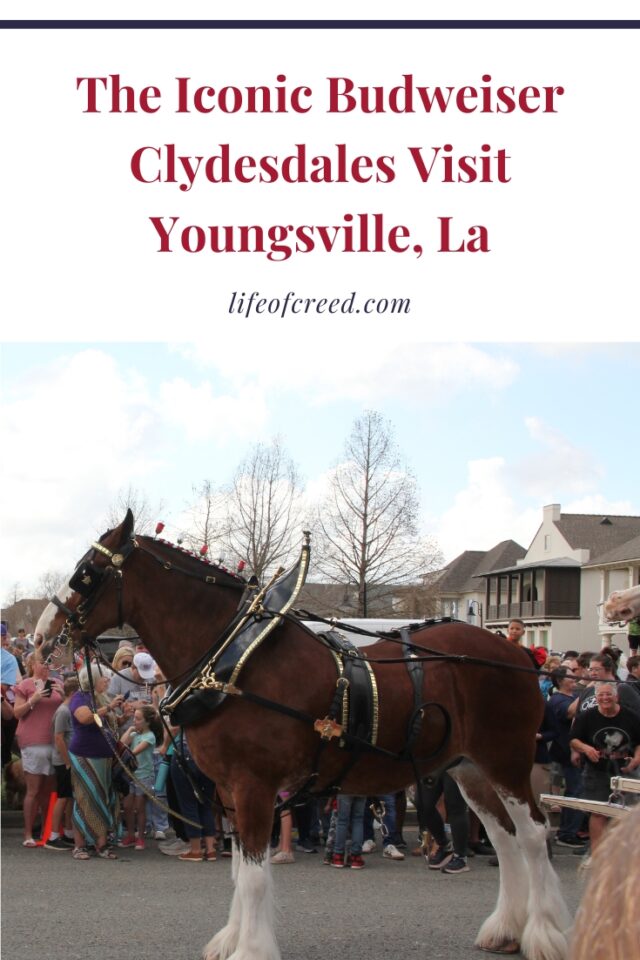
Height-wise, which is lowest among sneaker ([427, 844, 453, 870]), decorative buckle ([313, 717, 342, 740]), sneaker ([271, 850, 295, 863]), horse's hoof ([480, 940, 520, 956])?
sneaker ([271, 850, 295, 863])

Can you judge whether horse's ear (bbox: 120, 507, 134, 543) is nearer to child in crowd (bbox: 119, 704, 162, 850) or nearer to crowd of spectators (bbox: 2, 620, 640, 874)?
crowd of spectators (bbox: 2, 620, 640, 874)

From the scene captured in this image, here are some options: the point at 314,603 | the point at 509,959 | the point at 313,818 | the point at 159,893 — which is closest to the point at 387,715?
the point at 509,959

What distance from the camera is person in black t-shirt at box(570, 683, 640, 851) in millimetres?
9672

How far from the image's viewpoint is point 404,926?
7.00m

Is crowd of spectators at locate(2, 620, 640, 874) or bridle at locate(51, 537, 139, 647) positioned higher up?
bridle at locate(51, 537, 139, 647)

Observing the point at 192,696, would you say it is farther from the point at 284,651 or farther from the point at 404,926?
the point at 404,926

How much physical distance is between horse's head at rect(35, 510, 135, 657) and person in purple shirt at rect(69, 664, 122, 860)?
13.3 ft

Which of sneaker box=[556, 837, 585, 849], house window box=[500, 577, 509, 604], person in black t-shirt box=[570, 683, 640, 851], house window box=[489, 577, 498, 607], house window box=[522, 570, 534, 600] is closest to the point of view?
person in black t-shirt box=[570, 683, 640, 851]

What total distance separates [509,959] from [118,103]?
17.6 ft

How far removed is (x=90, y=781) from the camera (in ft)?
33.8

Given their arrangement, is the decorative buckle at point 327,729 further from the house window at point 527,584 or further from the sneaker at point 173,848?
the house window at point 527,584

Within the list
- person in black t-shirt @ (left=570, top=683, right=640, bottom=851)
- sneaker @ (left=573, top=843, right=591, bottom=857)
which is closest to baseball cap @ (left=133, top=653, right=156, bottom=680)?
sneaker @ (left=573, top=843, right=591, bottom=857)

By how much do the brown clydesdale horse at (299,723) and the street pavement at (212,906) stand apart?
585 mm

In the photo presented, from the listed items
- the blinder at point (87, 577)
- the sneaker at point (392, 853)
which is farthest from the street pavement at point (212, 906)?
the blinder at point (87, 577)
